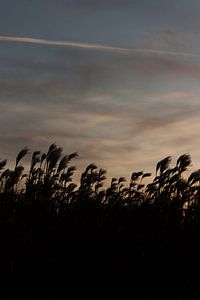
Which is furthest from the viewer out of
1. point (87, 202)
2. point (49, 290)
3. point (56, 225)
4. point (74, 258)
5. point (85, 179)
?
point (85, 179)

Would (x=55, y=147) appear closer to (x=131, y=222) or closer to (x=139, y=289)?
(x=131, y=222)

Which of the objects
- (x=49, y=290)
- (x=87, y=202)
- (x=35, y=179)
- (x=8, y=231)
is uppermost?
(x=35, y=179)

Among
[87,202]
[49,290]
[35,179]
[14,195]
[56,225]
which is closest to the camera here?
[49,290]

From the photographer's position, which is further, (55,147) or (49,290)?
(55,147)

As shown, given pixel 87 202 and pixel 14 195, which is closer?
pixel 87 202

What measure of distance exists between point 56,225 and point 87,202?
5.32 feet

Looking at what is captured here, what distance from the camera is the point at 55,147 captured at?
16.0 m

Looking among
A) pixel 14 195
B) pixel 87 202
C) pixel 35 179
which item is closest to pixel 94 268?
pixel 87 202

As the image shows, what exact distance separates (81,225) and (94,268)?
94 centimetres

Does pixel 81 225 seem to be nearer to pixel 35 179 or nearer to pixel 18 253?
pixel 18 253

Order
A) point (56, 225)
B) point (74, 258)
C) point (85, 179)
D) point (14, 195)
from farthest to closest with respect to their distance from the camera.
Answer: point (85, 179) < point (14, 195) < point (56, 225) < point (74, 258)

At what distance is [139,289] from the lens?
28.9ft

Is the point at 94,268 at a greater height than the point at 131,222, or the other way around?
the point at 131,222

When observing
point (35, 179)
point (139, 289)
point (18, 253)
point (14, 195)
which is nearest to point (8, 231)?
point (18, 253)
